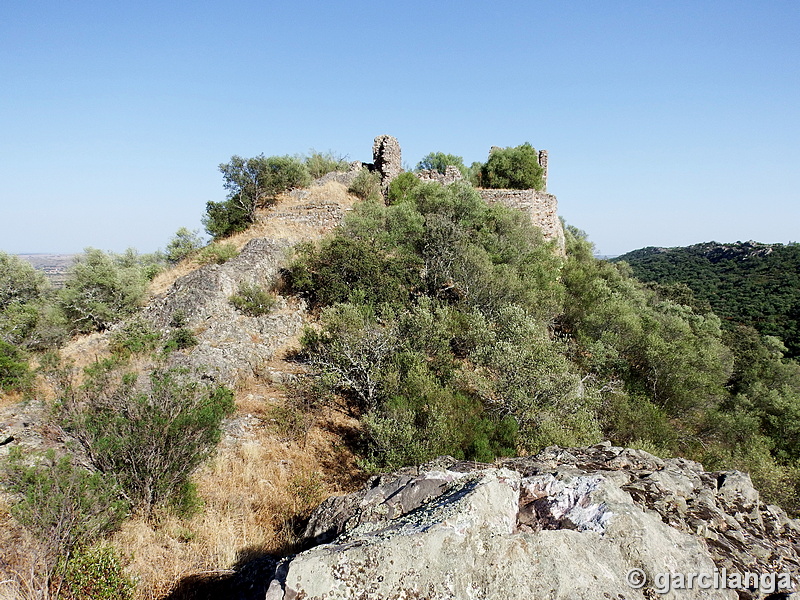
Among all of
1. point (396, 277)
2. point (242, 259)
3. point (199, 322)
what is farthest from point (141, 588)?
point (242, 259)

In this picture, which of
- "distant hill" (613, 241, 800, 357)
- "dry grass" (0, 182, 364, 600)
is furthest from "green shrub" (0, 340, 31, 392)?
"distant hill" (613, 241, 800, 357)

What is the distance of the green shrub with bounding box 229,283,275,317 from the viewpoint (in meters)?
12.4

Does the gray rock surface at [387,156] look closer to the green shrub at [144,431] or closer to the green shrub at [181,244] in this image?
the green shrub at [181,244]

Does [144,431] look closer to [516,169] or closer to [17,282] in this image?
[17,282]

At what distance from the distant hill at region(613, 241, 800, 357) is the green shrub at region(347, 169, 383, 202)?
142 ft

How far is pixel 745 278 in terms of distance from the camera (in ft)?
201

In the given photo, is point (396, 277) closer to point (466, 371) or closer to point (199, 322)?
point (466, 371)

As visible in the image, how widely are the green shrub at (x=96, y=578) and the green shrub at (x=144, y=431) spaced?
1.39m

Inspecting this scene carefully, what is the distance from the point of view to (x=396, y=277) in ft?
43.5

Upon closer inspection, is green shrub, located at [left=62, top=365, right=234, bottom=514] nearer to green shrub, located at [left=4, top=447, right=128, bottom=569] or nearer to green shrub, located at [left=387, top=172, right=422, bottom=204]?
green shrub, located at [left=4, top=447, right=128, bottom=569]

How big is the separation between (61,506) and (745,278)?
80335 millimetres

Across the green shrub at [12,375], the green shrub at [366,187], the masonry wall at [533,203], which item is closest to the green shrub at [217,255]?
the green shrub at [12,375]

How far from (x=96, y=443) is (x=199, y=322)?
704 cm

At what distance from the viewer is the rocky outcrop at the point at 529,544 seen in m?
2.55
